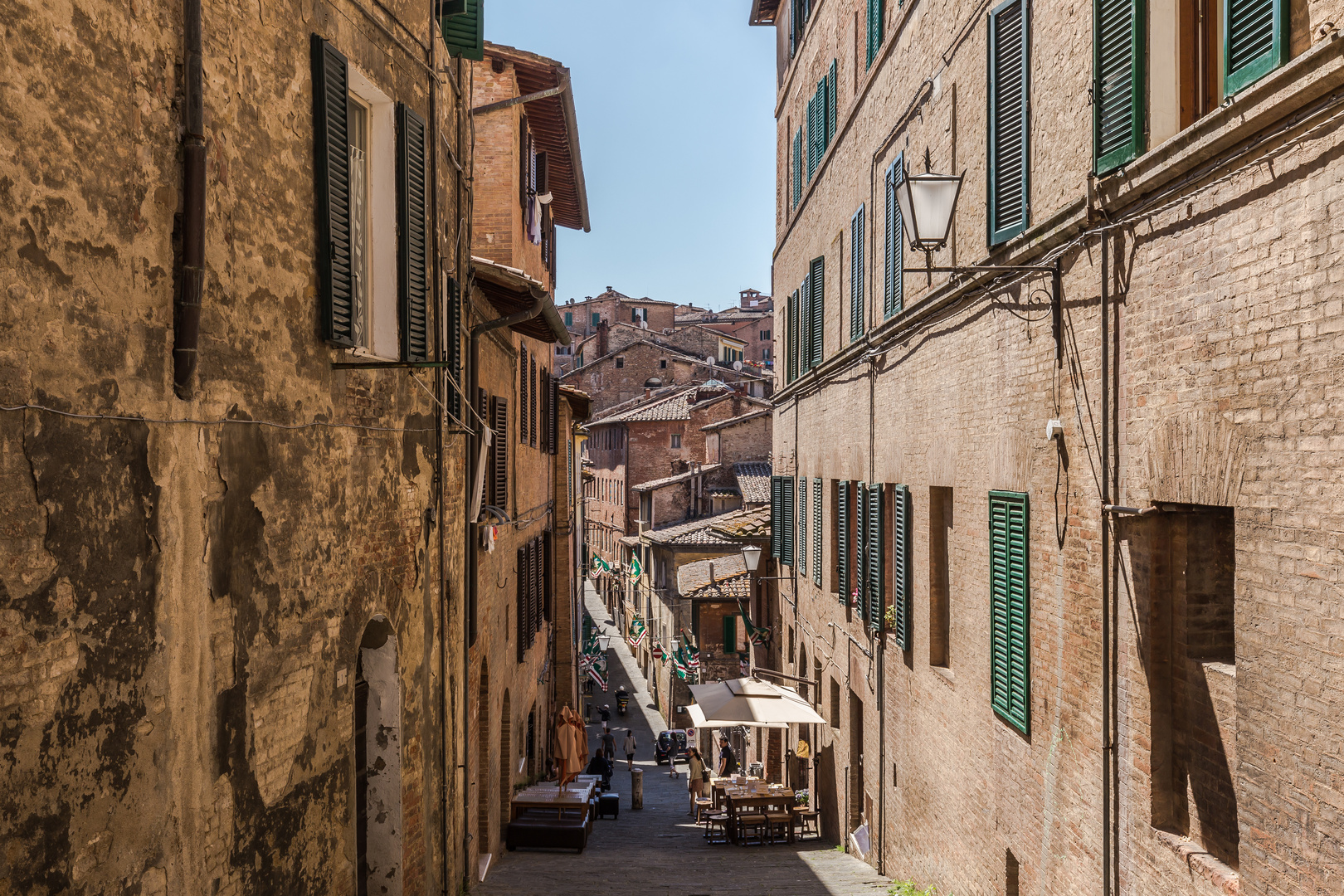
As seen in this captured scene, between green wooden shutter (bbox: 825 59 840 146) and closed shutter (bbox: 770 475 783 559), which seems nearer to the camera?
green wooden shutter (bbox: 825 59 840 146)

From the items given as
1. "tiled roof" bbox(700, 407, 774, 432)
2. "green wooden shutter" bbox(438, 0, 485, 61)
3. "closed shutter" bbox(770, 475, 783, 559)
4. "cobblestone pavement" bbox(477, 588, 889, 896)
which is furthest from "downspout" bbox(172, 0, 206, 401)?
"tiled roof" bbox(700, 407, 774, 432)

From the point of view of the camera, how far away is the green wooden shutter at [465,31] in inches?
362

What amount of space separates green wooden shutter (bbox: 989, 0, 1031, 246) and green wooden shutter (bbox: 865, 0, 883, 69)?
4621 mm

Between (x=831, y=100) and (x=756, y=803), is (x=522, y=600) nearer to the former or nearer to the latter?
(x=756, y=803)

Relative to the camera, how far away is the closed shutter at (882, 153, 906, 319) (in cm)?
1209

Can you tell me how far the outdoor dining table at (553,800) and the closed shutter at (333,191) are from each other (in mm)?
9930

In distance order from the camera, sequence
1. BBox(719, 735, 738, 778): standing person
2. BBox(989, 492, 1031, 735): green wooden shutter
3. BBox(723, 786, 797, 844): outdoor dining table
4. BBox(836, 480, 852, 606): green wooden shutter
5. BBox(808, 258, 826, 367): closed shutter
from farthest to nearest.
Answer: BBox(719, 735, 738, 778): standing person, BBox(808, 258, 826, 367): closed shutter, BBox(723, 786, 797, 844): outdoor dining table, BBox(836, 480, 852, 606): green wooden shutter, BBox(989, 492, 1031, 735): green wooden shutter

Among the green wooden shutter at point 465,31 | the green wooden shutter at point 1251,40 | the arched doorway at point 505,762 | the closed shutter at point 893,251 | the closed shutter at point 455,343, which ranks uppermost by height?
the green wooden shutter at point 465,31

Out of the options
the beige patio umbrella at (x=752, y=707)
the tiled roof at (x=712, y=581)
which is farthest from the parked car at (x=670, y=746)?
the beige patio umbrella at (x=752, y=707)

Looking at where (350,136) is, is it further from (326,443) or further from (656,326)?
(656,326)

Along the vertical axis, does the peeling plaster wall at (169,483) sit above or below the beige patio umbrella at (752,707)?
above

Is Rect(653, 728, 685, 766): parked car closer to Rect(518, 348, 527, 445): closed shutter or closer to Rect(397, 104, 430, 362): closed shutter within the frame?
Rect(518, 348, 527, 445): closed shutter

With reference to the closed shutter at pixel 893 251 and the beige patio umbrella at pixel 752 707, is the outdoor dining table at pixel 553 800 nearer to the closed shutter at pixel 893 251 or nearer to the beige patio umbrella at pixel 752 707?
the beige patio umbrella at pixel 752 707

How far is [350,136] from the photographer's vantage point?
7195 millimetres
